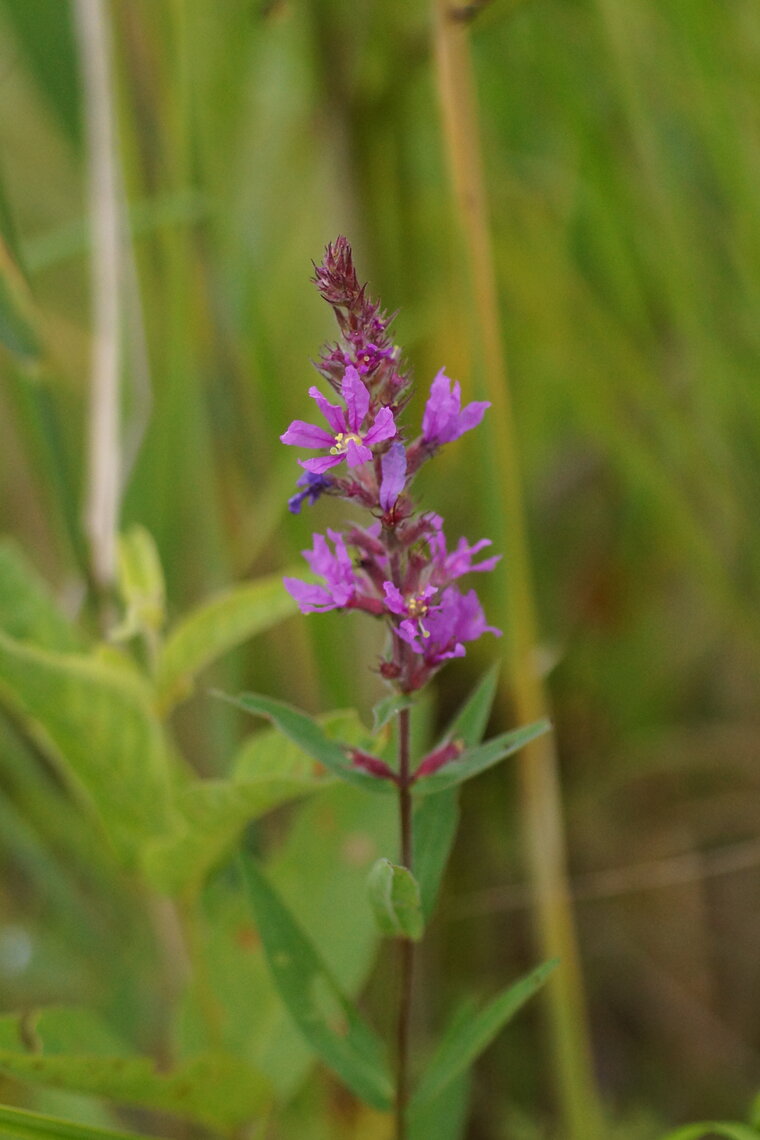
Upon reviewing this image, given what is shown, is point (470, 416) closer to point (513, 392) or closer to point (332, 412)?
point (332, 412)

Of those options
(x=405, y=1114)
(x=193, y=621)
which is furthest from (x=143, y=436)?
(x=405, y=1114)

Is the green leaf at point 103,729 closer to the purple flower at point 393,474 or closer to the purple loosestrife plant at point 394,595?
the purple loosestrife plant at point 394,595

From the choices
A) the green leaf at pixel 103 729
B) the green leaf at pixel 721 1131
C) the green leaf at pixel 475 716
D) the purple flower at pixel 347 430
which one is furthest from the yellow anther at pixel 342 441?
the green leaf at pixel 721 1131

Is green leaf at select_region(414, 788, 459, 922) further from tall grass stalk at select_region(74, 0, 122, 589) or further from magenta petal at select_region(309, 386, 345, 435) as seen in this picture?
tall grass stalk at select_region(74, 0, 122, 589)

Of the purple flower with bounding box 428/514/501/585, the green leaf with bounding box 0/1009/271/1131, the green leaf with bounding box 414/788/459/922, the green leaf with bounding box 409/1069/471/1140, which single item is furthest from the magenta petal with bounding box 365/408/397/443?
the green leaf with bounding box 409/1069/471/1140

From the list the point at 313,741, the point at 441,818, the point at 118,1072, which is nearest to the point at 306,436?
the point at 313,741
